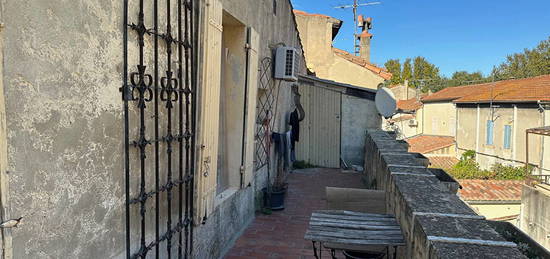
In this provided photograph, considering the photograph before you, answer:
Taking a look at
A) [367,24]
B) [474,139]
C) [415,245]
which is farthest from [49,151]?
[474,139]

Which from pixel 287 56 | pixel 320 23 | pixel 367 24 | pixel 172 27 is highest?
pixel 367 24

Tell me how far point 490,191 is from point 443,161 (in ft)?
27.9

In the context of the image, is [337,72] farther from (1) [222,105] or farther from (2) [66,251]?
(2) [66,251]

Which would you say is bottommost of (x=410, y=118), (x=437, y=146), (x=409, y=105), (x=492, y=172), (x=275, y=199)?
(x=492, y=172)

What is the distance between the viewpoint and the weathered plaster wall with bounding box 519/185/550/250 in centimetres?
1240

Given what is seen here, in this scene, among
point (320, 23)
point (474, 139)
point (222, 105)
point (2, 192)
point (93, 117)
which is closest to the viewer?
point (2, 192)

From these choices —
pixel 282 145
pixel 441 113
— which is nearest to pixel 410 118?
pixel 441 113

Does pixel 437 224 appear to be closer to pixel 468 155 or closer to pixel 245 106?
pixel 245 106

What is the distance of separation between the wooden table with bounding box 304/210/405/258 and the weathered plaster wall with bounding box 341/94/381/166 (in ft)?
22.1

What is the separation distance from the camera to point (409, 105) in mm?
35062

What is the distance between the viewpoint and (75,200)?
1.74m

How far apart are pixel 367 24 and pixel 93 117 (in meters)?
24.6

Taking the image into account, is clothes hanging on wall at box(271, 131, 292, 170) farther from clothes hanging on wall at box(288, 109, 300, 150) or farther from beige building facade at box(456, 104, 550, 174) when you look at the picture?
beige building facade at box(456, 104, 550, 174)

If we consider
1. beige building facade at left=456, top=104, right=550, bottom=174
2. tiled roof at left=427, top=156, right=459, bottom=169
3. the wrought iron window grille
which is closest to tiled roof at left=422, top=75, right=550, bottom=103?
beige building facade at left=456, top=104, right=550, bottom=174
